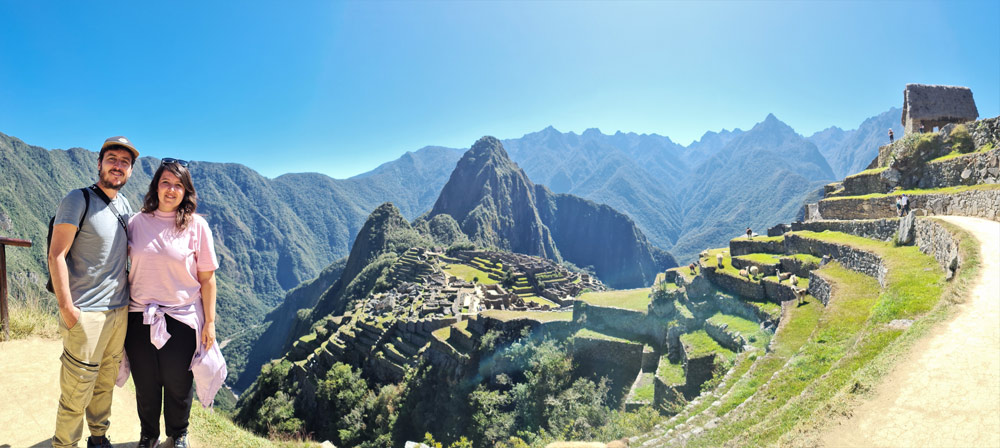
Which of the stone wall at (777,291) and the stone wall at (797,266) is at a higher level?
the stone wall at (797,266)

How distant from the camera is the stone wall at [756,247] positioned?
16.4 m

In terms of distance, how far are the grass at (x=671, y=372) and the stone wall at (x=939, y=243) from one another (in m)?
6.05

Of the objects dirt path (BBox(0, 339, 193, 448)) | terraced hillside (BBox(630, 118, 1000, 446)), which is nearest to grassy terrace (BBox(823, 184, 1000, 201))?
terraced hillside (BBox(630, 118, 1000, 446))

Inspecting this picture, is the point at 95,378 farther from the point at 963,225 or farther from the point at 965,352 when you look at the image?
the point at 963,225

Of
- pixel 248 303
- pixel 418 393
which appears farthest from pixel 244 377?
pixel 248 303

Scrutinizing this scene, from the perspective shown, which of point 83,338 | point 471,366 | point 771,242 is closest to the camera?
point 83,338

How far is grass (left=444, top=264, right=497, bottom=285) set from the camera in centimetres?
6200

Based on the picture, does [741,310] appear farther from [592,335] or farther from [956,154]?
[956,154]

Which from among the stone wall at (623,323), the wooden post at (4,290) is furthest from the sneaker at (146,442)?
the stone wall at (623,323)

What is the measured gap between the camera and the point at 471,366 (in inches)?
801

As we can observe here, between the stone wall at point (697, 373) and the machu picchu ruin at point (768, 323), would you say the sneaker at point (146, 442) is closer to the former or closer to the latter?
the machu picchu ruin at point (768, 323)

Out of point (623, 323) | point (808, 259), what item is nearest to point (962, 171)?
point (808, 259)

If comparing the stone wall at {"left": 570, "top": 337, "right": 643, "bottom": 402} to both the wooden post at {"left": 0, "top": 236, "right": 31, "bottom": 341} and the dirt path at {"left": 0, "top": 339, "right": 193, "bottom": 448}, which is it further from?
the wooden post at {"left": 0, "top": 236, "right": 31, "bottom": 341}

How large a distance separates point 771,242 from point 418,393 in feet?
59.3
